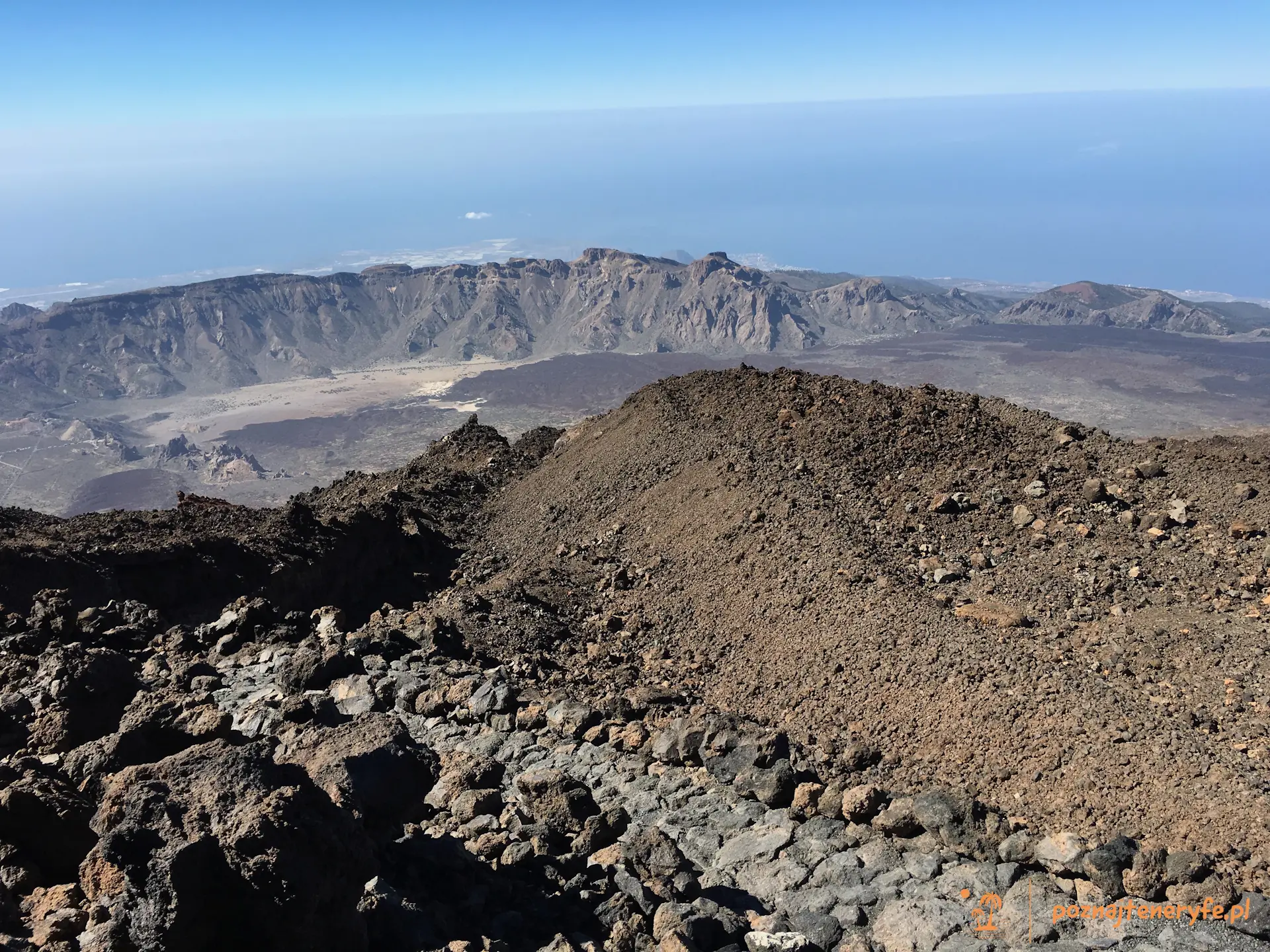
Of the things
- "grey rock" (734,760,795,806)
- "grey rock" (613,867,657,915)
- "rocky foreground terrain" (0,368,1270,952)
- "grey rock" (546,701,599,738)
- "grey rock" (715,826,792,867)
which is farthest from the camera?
"grey rock" (546,701,599,738)

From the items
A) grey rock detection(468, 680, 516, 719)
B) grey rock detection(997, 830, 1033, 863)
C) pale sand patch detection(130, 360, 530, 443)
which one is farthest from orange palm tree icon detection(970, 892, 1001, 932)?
pale sand patch detection(130, 360, 530, 443)

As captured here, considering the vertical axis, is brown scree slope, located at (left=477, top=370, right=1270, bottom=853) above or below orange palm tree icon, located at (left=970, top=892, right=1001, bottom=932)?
above

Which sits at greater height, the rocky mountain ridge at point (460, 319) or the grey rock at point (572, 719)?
the rocky mountain ridge at point (460, 319)

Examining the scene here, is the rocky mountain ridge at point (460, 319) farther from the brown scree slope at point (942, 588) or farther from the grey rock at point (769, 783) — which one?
the grey rock at point (769, 783)

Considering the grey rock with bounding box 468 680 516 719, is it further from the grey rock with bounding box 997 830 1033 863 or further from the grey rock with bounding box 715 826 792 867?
the grey rock with bounding box 997 830 1033 863

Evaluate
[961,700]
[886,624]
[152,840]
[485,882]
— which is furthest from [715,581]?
[152,840]

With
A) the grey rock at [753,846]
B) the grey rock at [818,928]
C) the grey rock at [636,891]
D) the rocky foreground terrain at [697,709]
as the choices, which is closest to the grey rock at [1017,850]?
the rocky foreground terrain at [697,709]

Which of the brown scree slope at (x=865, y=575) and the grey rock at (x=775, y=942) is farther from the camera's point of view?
the brown scree slope at (x=865, y=575)
